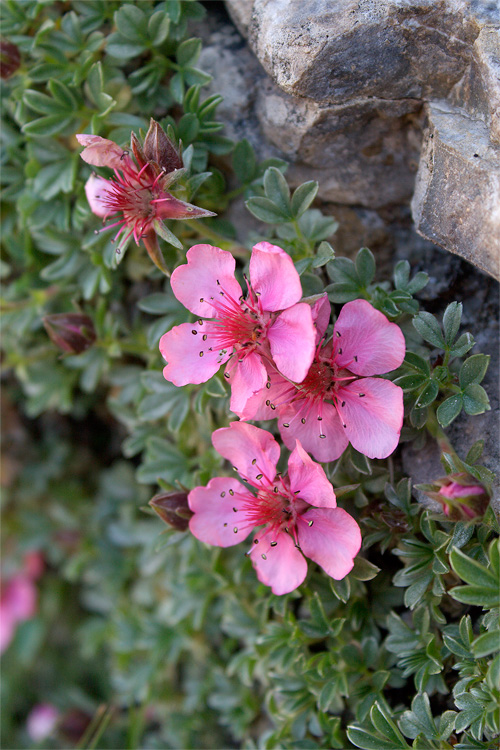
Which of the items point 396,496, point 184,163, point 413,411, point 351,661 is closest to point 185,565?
point 351,661

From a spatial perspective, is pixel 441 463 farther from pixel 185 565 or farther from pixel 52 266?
pixel 52 266

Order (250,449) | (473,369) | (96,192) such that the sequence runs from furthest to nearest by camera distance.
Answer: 1. (96,192)
2. (250,449)
3. (473,369)

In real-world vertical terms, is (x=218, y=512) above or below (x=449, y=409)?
below

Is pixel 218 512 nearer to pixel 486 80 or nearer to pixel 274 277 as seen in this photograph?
pixel 274 277

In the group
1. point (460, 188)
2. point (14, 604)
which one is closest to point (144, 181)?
point (460, 188)

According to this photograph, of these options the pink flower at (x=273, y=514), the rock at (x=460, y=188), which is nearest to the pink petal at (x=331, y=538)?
the pink flower at (x=273, y=514)

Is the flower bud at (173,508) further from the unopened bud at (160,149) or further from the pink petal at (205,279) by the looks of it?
the unopened bud at (160,149)
